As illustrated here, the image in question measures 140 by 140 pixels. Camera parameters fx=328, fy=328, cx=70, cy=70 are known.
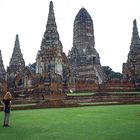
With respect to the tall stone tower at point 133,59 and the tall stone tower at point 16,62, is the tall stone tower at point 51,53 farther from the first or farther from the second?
the tall stone tower at point 133,59

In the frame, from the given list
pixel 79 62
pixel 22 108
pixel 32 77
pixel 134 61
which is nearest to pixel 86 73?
pixel 79 62

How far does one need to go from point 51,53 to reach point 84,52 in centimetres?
868

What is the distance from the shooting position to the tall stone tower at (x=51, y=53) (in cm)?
4231

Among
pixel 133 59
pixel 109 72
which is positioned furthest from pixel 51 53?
pixel 109 72

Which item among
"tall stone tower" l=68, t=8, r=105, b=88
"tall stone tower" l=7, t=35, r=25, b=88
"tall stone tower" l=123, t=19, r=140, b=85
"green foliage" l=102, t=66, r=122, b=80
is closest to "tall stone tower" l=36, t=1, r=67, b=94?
"tall stone tower" l=68, t=8, r=105, b=88

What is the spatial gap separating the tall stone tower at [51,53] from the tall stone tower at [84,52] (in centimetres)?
610

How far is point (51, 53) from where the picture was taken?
42625 mm

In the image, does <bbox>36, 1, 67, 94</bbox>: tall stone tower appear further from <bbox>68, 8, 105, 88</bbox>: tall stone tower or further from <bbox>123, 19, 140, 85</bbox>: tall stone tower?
<bbox>123, 19, 140, 85</bbox>: tall stone tower

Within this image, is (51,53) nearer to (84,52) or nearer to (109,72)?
(84,52)

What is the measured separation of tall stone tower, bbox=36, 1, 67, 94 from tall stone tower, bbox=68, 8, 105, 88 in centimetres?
610

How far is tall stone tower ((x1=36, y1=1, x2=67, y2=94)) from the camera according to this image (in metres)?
42.3

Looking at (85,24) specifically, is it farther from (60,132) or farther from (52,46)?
(60,132)

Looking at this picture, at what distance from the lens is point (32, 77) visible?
39375 mm

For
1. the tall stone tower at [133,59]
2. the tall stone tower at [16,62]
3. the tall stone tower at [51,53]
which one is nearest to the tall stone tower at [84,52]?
the tall stone tower at [133,59]
